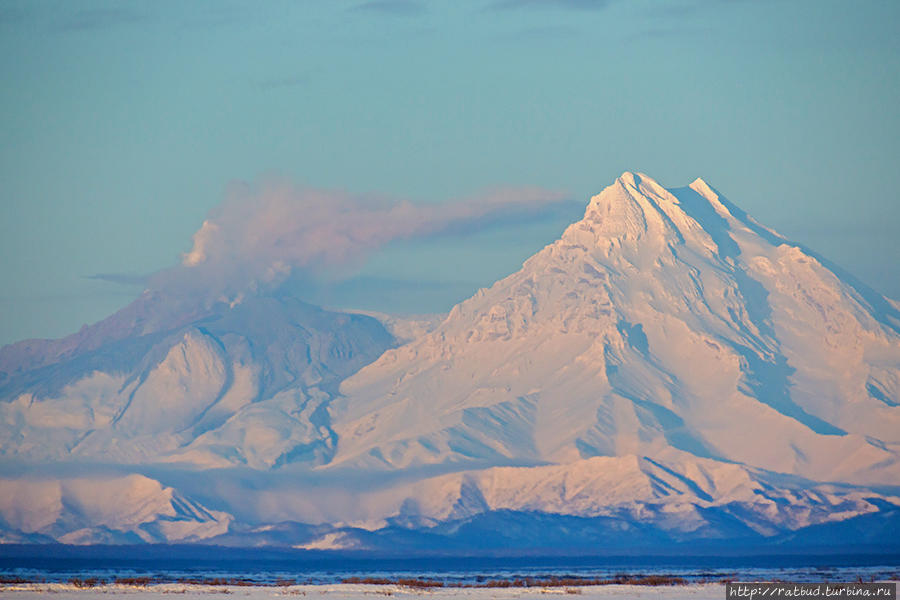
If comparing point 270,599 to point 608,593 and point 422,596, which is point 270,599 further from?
point 608,593

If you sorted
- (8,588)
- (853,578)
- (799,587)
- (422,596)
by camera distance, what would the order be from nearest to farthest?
1. (799,587)
2. (422,596)
3. (8,588)
4. (853,578)

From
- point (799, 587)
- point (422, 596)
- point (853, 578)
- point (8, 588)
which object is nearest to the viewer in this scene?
point (799, 587)

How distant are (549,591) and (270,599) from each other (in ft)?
98.2

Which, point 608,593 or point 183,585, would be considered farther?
point 183,585

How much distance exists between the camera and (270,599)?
144375 millimetres

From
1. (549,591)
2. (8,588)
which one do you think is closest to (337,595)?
(549,591)

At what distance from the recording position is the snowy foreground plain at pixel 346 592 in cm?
14912

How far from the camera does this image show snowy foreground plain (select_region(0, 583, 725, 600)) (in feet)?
489

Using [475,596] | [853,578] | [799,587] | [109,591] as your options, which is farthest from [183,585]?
[853,578]

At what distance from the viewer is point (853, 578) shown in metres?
A: 188

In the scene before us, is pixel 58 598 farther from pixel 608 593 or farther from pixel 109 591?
pixel 608 593

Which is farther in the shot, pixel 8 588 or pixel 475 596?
pixel 8 588

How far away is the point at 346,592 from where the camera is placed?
156625 mm

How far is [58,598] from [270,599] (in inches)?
789
